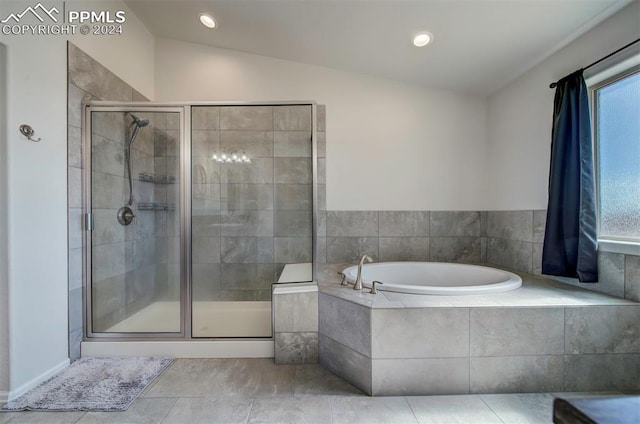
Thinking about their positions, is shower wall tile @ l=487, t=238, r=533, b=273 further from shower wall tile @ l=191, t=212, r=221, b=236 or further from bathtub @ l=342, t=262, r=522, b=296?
shower wall tile @ l=191, t=212, r=221, b=236

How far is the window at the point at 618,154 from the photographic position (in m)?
1.63

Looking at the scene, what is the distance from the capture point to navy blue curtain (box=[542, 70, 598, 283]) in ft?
5.76

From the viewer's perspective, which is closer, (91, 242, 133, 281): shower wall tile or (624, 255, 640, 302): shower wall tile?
(624, 255, 640, 302): shower wall tile

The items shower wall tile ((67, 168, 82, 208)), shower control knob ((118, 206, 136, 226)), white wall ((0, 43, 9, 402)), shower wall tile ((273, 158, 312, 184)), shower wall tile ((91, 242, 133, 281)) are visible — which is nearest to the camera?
white wall ((0, 43, 9, 402))

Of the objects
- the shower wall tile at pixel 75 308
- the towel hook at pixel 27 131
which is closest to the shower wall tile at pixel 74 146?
the towel hook at pixel 27 131

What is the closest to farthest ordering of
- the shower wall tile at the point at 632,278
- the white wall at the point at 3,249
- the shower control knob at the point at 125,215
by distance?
the white wall at the point at 3,249
the shower wall tile at the point at 632,278
the shower control knob at the point at 125,215

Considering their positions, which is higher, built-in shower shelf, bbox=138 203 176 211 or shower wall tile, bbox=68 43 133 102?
shower wall tile, bbox=68 43 133 102

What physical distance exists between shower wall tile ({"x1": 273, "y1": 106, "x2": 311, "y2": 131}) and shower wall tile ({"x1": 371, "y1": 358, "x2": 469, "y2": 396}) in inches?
68.2

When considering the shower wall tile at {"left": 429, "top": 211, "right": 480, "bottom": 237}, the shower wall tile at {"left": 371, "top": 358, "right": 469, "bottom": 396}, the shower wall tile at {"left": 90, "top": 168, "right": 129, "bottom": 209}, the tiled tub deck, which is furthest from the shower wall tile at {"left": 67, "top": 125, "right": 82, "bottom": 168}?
the shower wall tile at {"left": 429, "top": 211, "right": 480, "bottom": 237}

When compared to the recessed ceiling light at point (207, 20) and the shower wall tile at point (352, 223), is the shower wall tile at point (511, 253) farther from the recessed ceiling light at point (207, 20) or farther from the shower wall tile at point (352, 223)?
the recessed ceiling light at point (207, 20)

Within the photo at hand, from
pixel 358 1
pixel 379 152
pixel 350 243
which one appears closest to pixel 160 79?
pixel 358 1

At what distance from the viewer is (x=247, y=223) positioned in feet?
8.41

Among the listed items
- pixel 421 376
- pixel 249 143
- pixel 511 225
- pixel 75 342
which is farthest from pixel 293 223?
pixel 511 225

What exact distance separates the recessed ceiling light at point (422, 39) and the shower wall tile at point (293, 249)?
174 cm
